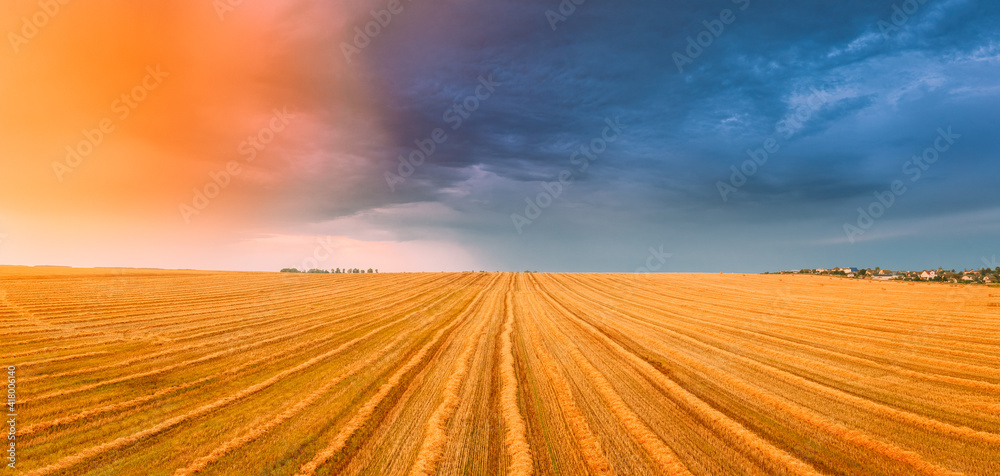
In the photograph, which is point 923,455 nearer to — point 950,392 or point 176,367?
point 950,392

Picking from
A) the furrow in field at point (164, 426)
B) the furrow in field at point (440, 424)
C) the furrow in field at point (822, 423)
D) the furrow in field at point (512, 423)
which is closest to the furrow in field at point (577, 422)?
the furrow in field at point (512, 423)

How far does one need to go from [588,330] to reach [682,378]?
6.03 m

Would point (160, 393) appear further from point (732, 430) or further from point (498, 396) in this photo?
point (732, 430)

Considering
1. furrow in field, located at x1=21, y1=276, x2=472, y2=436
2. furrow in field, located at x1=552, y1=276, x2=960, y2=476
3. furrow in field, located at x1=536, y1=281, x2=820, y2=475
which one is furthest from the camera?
furrow in field, located at x1=21, y1=276, x2=472, y2=436

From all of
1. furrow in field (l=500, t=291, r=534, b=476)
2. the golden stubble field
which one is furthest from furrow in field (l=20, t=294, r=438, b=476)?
furrow in field (l=500, t=291, r=534, b=476)

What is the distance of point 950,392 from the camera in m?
8.12

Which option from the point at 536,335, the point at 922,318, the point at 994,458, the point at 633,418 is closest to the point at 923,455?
the point at 994,458

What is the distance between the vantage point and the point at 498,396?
7758mm

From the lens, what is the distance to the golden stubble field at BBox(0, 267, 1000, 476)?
5.31m

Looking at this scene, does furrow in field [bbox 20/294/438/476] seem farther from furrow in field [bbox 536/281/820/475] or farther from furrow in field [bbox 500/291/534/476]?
furrow in field [bbox 536/281/820/475]

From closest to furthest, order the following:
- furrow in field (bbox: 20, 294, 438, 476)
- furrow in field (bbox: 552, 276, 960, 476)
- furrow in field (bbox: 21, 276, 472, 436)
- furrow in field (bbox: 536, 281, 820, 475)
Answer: furrow in field (bbox: 20, 294, 438, 476)
furrow in field (bbox: 536, 281, 820, 475)
furrow in field (bbox: 552, 276, 960, 476)
furrow in field (bbox: 21, 276, 472, 436)

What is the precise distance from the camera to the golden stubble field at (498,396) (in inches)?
209

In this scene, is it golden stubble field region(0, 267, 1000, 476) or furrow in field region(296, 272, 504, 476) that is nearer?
furrow in field region(296, 272, 504, 476)

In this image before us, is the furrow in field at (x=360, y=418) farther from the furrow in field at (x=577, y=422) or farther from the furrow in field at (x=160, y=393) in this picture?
the furrow in field at (x=160, y=393)
